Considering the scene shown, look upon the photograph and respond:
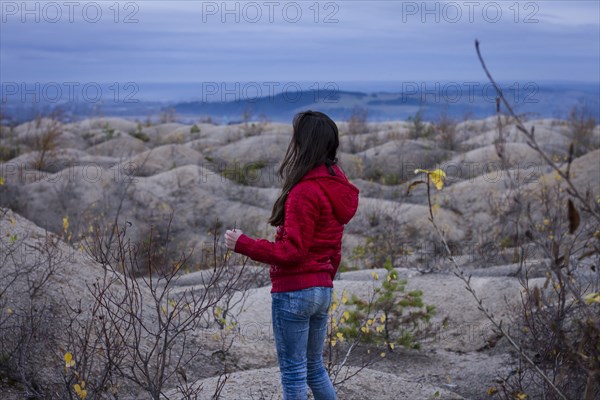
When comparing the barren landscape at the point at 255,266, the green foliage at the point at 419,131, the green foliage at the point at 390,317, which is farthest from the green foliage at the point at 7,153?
the green foliage at the point at 390,317

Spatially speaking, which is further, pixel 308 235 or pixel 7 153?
pixel 7 153

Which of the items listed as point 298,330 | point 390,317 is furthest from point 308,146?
point 390,317

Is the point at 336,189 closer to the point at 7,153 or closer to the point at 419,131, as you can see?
the point at 7,153

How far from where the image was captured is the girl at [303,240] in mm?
3588

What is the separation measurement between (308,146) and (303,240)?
1.40 ft

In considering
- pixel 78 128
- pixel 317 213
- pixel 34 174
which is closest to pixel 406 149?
pixel 34 174

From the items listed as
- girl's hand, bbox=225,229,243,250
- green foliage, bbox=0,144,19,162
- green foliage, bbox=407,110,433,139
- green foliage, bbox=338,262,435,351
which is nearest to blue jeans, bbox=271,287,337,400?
girl's hand, bbox=225,229,243,250

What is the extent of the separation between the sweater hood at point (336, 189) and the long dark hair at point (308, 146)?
0.09 feet

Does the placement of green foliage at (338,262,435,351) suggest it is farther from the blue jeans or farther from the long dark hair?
the long dark hair

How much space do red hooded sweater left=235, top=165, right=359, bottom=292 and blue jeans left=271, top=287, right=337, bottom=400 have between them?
0.05m

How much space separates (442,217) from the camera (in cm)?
1363

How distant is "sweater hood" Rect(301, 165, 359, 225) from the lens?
3703 mm

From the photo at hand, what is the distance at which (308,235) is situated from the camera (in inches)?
142

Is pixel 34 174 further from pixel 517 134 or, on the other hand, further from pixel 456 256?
pixel 517 134
